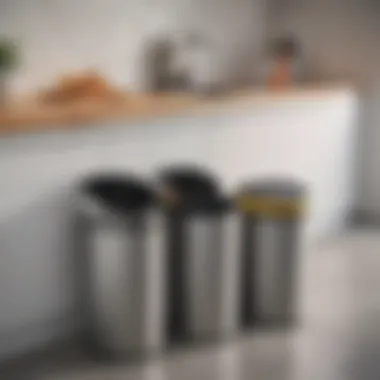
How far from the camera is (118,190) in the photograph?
234cm

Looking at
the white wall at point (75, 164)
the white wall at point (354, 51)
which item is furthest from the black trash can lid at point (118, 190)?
the white wall at point (354, 51)

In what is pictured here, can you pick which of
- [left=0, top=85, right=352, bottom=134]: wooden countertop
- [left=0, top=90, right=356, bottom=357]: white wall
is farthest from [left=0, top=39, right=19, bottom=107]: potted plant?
[left=0, top=90, right=356, bottom=357]: white wall

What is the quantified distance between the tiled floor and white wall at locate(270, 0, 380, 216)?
1119 mm

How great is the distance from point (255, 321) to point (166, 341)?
317 millimetres

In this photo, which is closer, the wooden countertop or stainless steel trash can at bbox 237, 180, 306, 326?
the wooden countertop

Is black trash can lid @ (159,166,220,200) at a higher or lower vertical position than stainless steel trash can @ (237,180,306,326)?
higher

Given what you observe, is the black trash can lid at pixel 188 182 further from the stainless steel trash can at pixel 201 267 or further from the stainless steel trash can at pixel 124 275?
the stainless steel trash can at pixel 124 275

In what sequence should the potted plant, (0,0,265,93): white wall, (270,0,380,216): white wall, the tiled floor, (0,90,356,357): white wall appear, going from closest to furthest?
the tiled floor, (0,90,356,357): white wall, the potted plant, (0,0,265,93): white wall, (270,0,380,216): white wall

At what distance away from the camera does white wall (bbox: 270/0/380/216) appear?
3.60 meters

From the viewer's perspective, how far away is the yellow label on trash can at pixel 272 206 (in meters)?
2.34

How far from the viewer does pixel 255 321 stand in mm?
2391

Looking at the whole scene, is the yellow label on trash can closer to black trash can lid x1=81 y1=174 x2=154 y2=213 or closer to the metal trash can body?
the metal trash can body

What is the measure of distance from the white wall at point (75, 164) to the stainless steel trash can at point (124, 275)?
0.11 m

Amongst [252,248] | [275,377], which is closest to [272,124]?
[252,248]
